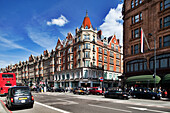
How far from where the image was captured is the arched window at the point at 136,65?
29.9 meters

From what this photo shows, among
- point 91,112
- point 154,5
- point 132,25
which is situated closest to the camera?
point 91,112

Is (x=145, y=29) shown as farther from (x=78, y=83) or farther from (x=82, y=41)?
(x=78, y=83)

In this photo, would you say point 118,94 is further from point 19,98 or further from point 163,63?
point 19,98

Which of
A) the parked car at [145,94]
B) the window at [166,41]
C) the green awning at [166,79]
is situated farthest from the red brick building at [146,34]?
the parked car at [145,94]

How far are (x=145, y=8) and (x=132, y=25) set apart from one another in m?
4.12

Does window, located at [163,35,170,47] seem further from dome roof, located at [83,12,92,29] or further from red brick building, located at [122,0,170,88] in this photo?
dome roof, located at [83,12,92,29]

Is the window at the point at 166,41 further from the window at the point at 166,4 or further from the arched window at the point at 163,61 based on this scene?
the window at the point at 166,4

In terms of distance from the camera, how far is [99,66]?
53.7m

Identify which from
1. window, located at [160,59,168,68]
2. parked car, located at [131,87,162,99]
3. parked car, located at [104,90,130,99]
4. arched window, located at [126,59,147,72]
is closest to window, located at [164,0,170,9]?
window, located at [160,59,168,68]

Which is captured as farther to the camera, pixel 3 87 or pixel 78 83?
pixel 78 83

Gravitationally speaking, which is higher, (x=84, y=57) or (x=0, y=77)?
(x=84, y=57)

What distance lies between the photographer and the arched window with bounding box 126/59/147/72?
29.9m

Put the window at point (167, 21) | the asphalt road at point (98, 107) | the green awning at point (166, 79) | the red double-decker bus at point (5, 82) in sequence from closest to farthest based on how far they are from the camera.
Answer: the asphalt road at point (98, 107) → the green awning at point (166, 79) → the red double-decker bus at point (5, 82) → the window at point (167, 21)

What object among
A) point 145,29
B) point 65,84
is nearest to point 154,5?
point 145,29
